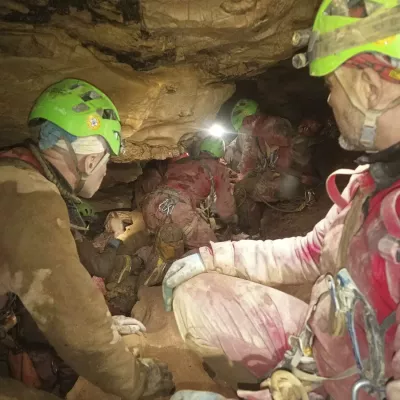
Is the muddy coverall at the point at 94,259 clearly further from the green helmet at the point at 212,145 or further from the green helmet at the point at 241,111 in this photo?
the green helmet at the point at 241,111

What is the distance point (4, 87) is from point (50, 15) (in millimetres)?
1095

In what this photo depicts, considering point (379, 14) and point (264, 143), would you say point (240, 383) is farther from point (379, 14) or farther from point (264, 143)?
point (264, 143)

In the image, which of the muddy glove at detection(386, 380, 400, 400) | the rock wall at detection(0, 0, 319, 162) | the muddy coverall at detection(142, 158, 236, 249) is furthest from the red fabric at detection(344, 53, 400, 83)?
the muddy coverall at detection(142, 158, 236, 249)

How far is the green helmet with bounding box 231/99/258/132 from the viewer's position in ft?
29.9

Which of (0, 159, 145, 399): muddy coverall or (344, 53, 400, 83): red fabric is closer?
(344, 53, 400, 83): red fabric

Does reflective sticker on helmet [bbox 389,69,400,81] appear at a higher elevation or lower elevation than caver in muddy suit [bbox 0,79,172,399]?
higher

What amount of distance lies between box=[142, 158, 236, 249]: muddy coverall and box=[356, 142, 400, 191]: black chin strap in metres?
4.13

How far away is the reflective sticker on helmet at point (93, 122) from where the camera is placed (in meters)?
3.03

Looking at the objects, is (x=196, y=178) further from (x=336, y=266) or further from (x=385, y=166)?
(x=385, y=166)

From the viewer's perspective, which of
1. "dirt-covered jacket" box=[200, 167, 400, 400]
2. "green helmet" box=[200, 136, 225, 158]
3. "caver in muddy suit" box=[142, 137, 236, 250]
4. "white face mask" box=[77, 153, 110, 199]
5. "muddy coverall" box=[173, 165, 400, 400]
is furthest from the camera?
"green helmet" box=[200, 136, 225, 158]

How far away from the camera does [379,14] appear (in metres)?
1.70

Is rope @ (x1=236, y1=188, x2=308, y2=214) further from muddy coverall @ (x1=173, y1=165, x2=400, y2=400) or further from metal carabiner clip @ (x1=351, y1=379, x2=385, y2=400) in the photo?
metal carabiner clip @ (x1=351, y1=379, x2=385, y2=400)

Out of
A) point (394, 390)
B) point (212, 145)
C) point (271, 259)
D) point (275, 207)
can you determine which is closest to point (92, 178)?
point (271, 259)

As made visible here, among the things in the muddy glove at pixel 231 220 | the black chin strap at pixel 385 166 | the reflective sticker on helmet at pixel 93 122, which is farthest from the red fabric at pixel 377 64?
the muddy glove at pixel 231 220
